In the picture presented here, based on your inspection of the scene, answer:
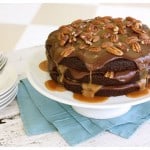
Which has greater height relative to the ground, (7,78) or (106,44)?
(106,44)

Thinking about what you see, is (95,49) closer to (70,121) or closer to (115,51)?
(115,51)

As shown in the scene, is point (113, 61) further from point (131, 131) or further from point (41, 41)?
point (41, 41)

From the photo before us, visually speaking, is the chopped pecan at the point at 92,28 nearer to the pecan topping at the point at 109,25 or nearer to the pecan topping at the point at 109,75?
the pecan topping at the point at 109,25

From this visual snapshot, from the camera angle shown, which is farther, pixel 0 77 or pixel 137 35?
pixel 0 77

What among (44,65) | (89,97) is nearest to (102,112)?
(89,97)

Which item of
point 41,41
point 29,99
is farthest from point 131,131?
point 41,41
